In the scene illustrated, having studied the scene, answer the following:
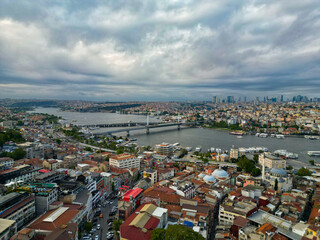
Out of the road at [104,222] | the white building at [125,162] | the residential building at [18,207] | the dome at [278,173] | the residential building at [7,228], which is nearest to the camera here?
the residential building at [7,228]

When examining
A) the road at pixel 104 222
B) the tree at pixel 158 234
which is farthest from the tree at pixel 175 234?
the road at pixel 104 222

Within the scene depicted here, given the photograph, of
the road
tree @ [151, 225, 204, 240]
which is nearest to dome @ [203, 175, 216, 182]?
the road

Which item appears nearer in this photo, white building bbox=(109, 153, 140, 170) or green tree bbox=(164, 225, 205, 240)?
green tree bbox=(164, 225, 205, 240)

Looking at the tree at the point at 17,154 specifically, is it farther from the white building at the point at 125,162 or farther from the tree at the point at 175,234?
the tree at the point at 175,234

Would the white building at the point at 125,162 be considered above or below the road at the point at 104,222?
above

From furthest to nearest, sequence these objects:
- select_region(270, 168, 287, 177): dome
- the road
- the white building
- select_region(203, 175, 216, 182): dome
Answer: the white building, select_region(270, 168, 287, 177): dome, select_region(203, 175, 216, 182): dome, the road

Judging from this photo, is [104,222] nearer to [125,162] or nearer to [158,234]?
[158,234]

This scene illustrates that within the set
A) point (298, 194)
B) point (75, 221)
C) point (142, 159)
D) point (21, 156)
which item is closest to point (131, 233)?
point (75, 221)

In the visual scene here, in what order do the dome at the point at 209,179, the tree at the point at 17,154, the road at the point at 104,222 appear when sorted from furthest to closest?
the tree at the point at 17,154
the dome at the point at 209,179
the road at the point at 104,222

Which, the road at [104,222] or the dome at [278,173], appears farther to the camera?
the dome at [278,173]

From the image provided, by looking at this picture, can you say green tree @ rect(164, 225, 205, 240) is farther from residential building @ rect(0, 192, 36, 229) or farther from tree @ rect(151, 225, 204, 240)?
residential building @ rect(0, 192, 36, 229)

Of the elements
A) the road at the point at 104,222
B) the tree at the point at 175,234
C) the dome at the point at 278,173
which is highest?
the tree at the point at 175,234
